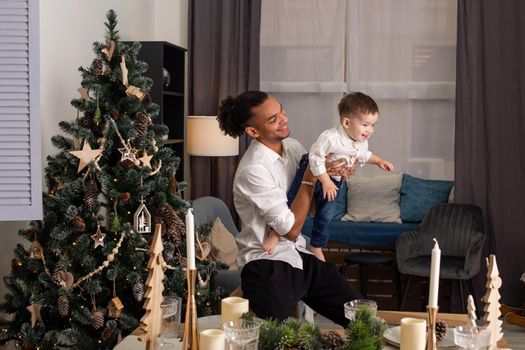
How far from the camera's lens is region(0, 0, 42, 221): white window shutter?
8.99ft

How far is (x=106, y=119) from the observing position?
3395 millimetres

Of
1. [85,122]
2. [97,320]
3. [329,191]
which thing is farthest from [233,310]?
[85,122]

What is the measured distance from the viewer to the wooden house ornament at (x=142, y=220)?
3414mm

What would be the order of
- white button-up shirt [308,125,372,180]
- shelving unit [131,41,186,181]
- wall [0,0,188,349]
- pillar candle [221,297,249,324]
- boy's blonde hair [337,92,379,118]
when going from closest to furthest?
pillar candle [221,297,249,324] < white button-up shirt [308,125,372,180] < boy's blonde hair [337,92,379,118] < wall [0,0,188,349] < shelving unit [131,41,186,181]

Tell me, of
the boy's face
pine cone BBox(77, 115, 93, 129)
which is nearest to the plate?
the boy's face

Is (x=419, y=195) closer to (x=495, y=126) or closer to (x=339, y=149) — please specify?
(x=495, y=126)

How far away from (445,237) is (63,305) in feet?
9.50

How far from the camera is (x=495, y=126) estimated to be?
18.2 ft

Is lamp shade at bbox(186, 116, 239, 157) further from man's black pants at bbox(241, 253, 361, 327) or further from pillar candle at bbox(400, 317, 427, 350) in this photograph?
pillar candle at bbox(400, 317, 427, 350)

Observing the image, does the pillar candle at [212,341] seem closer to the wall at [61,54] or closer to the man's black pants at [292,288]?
the man's black pants at [292,288]

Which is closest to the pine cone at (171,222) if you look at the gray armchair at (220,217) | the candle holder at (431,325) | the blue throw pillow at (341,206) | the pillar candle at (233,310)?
the gray armchair at (220,217)

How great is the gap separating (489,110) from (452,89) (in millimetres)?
329

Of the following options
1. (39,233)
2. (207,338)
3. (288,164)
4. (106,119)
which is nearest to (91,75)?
(106,119)

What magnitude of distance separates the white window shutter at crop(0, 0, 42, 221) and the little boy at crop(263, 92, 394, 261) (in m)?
1.02
